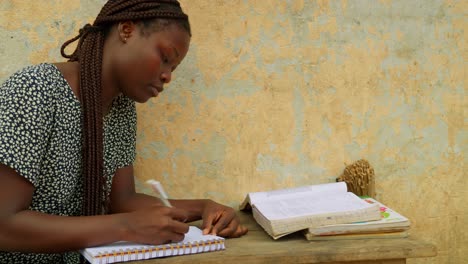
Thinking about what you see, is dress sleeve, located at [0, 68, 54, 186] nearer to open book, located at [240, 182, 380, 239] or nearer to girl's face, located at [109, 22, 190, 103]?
girl's face, located at [109, 22, 190, 103]

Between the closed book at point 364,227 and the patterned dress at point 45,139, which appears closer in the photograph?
the patterned dress at point 45,139

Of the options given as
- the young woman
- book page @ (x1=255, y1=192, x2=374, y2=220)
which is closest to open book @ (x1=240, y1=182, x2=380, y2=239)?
book page @ (x1=255, y1=192, x2=374, y2=220)

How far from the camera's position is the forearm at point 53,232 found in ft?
4.88

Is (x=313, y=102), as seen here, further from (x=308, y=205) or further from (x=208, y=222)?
(x=208, y=222)

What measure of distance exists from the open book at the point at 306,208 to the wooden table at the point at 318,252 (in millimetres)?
53

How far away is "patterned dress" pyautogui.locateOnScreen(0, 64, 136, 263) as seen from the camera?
58.8 inches

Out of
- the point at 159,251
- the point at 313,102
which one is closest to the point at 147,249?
the point at 159,251

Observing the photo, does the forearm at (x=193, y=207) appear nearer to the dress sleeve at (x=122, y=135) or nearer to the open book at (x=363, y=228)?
the dress sleeve at (x=122, y=135)

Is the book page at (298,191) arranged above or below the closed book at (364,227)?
above

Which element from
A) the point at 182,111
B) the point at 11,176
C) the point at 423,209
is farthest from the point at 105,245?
the point at 423,209

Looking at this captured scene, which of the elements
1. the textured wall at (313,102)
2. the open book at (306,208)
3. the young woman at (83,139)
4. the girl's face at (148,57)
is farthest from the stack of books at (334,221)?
the girl's face at (148,57)

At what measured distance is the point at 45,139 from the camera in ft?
5.12

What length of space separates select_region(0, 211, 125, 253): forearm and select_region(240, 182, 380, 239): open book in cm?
45

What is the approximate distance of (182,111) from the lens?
7.06 ft
